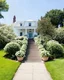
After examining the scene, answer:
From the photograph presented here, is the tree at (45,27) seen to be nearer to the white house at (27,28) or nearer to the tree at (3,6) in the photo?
the tree at (3,6)

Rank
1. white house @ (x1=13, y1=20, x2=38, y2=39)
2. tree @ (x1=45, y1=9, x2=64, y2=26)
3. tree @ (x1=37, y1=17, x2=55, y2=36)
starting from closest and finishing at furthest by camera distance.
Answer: tree @ (x1=37, y1=17, x2=55, y2=36) → white house @ (x1=13, y1=20, x2=38, y2=39) → tree @ (x1=45, y1=9, x2=64, y2=26)

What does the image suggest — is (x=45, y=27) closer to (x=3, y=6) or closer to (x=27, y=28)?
(x=3, y=6)

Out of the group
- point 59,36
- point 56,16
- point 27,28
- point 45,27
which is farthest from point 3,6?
point 56,16

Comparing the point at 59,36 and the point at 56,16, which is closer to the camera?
the point at 59,36

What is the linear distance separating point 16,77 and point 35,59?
8.41 metres

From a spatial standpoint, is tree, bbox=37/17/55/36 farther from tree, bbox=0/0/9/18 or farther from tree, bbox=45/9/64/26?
tree, bbox=45/9/64/26

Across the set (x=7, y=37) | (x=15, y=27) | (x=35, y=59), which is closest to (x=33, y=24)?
(x=15, y=27)

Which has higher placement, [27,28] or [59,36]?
[27,28]

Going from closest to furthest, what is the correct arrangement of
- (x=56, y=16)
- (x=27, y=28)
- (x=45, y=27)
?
(x=45, y=27), (x=27, y=28), (x=56, y=16)

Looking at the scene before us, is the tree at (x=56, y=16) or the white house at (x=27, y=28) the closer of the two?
the white house at (x=27, y=28)

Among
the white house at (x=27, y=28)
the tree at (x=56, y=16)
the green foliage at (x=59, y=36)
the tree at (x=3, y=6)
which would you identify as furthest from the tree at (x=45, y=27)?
the tree at (x=56, y=16)

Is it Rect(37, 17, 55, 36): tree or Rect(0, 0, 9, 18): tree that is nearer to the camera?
Rect(37, 17, 55, 36): tree

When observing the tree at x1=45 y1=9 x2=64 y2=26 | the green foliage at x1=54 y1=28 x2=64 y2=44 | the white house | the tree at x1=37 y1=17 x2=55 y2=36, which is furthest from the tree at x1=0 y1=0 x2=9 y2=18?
the tree at x1=45 y1=9 x2=64 y2=26

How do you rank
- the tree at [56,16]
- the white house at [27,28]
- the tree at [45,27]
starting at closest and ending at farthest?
the tree at [45,27] < the white house at [27,28] < the tree at [56,16]
